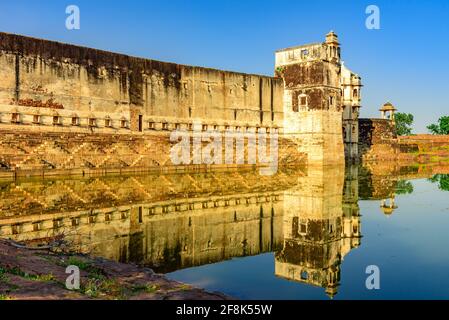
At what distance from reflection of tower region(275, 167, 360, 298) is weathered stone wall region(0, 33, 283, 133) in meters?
10.6

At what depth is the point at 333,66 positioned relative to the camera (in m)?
27.6

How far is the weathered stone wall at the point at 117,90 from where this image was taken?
16.7 meters

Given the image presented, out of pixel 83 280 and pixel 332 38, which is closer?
pixel 83 280

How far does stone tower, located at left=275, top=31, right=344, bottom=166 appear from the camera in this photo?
26.8 meters

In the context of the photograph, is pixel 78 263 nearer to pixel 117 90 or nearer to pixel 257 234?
pixel 257 234

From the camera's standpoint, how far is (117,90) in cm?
2005

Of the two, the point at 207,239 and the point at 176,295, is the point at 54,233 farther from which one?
the point at 176,295

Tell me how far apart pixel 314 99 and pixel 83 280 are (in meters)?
24.2

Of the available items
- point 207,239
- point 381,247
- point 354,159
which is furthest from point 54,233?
point 354,159

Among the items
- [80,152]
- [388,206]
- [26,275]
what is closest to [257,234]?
[26,275]

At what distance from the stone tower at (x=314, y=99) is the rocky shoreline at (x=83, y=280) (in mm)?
22845

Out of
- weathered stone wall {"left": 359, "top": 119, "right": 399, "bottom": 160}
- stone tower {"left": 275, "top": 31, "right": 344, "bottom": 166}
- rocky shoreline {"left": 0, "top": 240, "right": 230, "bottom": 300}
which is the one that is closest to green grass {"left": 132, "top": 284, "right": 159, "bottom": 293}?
rocky shoreline {"left": 0, "top": 240, "right": 230, "bottom": 300}

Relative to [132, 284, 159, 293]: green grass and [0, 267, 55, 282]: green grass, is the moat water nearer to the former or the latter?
[132, 284, 159, 293]: green grass
